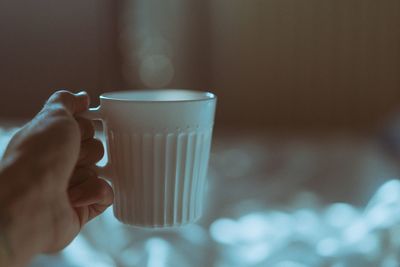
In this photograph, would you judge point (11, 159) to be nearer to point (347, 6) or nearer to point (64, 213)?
point (64, 213)

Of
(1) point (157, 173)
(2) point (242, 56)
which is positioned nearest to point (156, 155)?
(1) point (157, 173)

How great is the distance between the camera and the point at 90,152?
2.21 ft

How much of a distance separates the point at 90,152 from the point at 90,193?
6cm

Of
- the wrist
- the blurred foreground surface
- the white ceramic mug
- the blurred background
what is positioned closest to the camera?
the wrist

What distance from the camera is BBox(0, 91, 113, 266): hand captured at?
52cm

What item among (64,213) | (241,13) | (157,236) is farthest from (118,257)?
(241,13)

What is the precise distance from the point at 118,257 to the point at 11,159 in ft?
1.00

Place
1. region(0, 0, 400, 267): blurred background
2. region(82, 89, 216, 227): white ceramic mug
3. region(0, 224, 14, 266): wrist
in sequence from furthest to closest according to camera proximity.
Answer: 1. region(0, 0, 400, 267): blurred background
2. region(82, 89, 216, 227): white ceramic mug
3. region(0, 224, 14, 266): wrist

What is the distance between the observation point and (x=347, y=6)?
95.7 inches

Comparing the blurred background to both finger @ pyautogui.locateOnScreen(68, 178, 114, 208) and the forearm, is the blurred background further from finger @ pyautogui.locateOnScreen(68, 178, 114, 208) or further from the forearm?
the forearm

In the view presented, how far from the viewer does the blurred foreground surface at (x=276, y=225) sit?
77 cm

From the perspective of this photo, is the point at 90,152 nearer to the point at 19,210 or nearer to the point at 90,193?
the point at 90,193

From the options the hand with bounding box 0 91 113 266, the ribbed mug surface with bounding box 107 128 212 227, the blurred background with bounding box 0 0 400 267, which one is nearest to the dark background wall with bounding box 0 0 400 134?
the blurred background with bounding box 0 0 400 267

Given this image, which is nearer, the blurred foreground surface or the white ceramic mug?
the white ceramic mug
